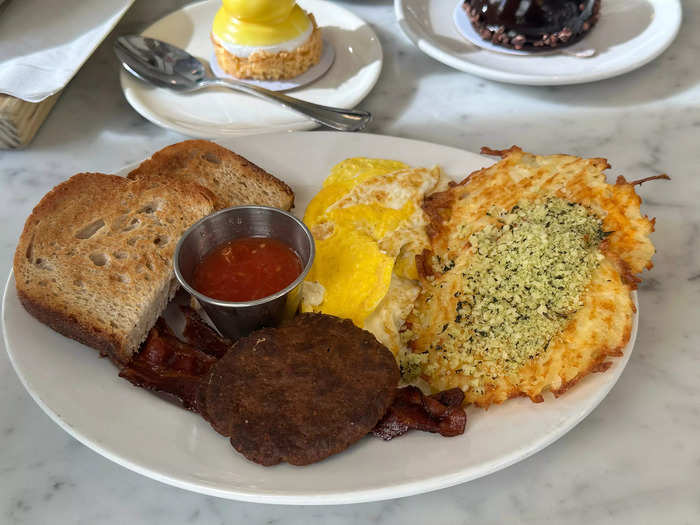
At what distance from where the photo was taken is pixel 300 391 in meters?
2.21

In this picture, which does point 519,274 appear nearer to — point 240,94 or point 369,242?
point 369,242

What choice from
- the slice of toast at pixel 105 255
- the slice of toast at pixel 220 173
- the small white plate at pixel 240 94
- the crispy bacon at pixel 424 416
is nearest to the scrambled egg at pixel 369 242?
the slice of toast at pixel 220 173

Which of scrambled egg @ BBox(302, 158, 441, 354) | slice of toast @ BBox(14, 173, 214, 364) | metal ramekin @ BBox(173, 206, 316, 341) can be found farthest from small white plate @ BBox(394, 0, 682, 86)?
slice of toast @ BBox(14, 173, 214, 364)

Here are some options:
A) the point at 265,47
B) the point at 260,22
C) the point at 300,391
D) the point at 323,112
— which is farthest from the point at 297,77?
the point at 300,391

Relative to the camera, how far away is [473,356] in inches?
95.8

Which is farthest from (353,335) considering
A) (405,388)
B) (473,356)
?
(473,356)

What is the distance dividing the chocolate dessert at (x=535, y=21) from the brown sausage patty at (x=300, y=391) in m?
2.62

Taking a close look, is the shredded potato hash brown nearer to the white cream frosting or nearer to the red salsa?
the red salsa

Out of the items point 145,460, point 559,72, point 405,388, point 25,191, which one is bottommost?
point 25,191

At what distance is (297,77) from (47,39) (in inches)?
60.0

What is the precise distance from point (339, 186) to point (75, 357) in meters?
1.37

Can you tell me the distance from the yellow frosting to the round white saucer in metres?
0.23

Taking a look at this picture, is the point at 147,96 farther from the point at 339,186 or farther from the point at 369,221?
the point at 369,221

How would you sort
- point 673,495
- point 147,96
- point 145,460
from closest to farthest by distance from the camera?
point 145,460 < point 673,495 < point 147,96
